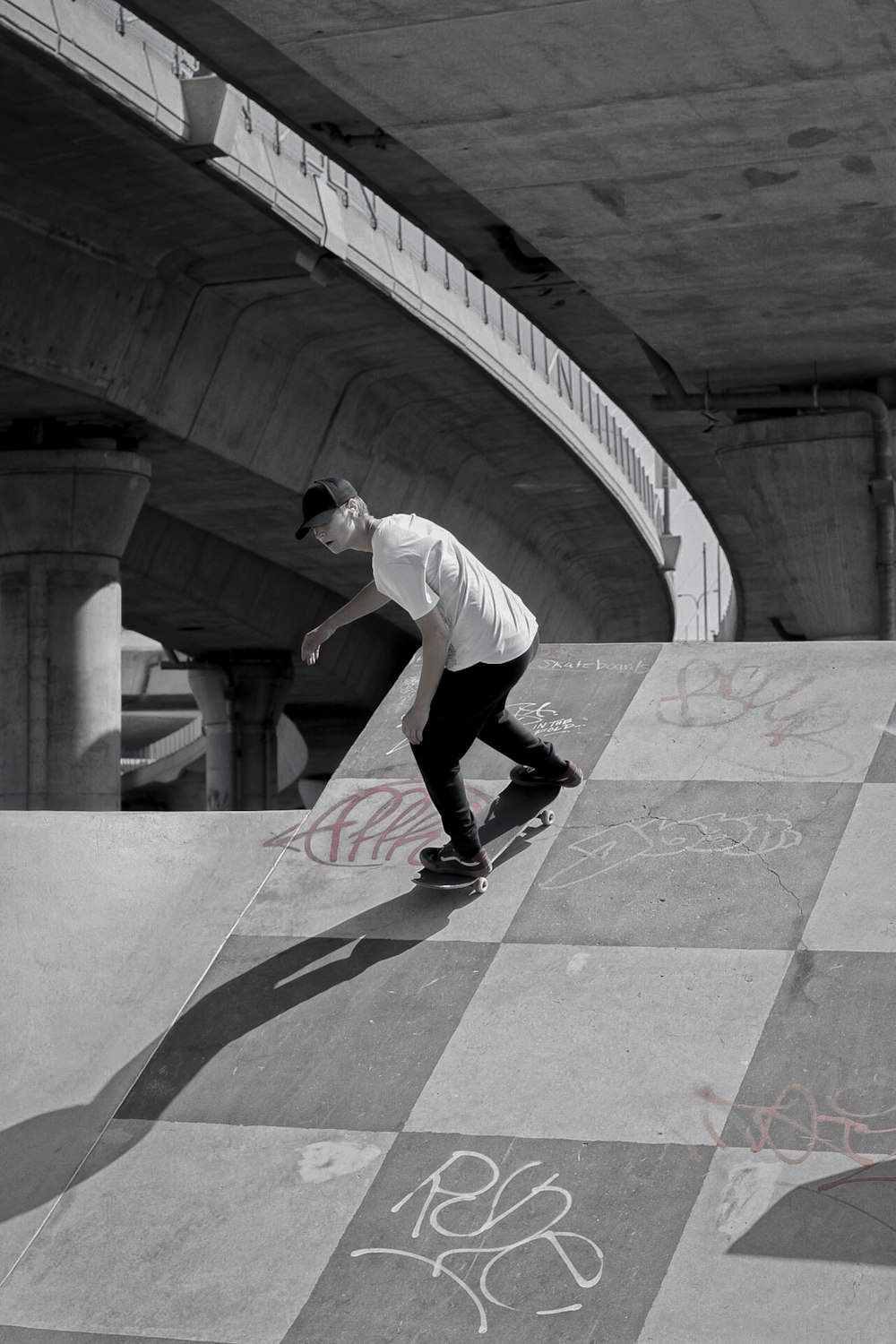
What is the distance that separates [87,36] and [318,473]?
1061 cm

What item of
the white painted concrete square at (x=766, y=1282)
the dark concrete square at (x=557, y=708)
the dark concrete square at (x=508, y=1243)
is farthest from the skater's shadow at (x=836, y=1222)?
the dark concrete square at (x=557, y=708)

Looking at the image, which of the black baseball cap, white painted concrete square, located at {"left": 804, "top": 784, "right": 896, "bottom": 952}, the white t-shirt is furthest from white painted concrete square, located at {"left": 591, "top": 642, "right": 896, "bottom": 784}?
the black baseball cap

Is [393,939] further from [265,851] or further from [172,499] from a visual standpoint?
[172,499]

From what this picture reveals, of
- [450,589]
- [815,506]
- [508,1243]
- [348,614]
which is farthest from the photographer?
[815,506]

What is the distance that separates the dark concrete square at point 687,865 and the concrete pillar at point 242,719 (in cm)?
Answer: 3062

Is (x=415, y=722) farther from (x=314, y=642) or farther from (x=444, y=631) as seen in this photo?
(x=314, y=642)

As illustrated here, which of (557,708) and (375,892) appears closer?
(375,892)

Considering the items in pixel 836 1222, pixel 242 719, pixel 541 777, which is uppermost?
pixel 541 777

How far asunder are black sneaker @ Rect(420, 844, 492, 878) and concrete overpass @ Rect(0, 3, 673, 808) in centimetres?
975

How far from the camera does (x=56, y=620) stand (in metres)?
21.7

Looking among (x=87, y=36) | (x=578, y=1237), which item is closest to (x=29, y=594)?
(x=87, y=36)

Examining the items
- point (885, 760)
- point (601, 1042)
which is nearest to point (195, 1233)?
point (601, 1042)

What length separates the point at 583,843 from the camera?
24.5 ft

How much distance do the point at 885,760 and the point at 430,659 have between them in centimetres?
244
